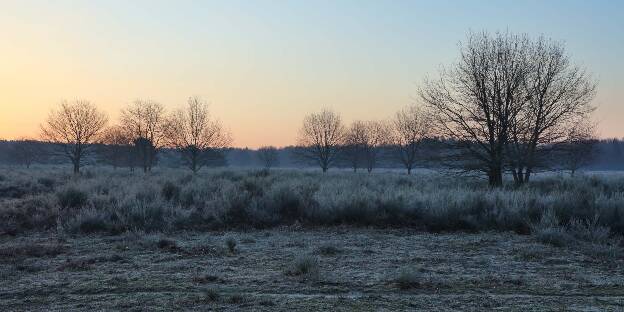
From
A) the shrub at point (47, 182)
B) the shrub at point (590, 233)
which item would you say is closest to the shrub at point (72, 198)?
the shrub at point (47, 182)

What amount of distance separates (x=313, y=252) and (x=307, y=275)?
83.3 inches

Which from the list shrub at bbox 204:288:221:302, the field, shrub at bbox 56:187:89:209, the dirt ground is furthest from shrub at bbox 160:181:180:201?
shrub at bbox 204:288:221:302

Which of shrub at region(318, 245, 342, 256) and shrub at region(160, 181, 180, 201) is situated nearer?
shrub at region(318, 245, 342, 256)

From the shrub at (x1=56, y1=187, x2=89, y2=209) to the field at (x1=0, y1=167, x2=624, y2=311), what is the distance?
46 millimetres

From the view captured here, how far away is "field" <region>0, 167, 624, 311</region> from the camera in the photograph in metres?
6.16

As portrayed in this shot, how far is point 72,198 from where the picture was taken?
54.0 feet

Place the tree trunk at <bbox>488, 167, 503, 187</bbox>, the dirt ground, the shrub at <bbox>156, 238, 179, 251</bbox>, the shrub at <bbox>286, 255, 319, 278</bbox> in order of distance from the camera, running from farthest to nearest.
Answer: the tree trunk at <bbox>488, 167, 503, 187</bbox> → the shrub at <bbox>156, 238, 179, 251</bbox> → the shrub at <bbox>286, 255, 319, 278</bbox> → the dirt ground

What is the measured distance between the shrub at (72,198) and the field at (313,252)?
5 centimetres

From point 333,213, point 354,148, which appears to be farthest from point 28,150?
point 333,213

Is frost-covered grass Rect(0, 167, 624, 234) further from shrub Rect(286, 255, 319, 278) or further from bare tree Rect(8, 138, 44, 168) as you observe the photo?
bare tree Rect(8, 138, 44, 168)

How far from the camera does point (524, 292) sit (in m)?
6.36

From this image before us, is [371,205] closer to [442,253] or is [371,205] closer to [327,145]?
[442,253]

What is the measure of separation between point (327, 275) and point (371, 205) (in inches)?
246

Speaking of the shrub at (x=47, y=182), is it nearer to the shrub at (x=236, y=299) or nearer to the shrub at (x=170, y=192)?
the shrub at (x=170, y=192)
